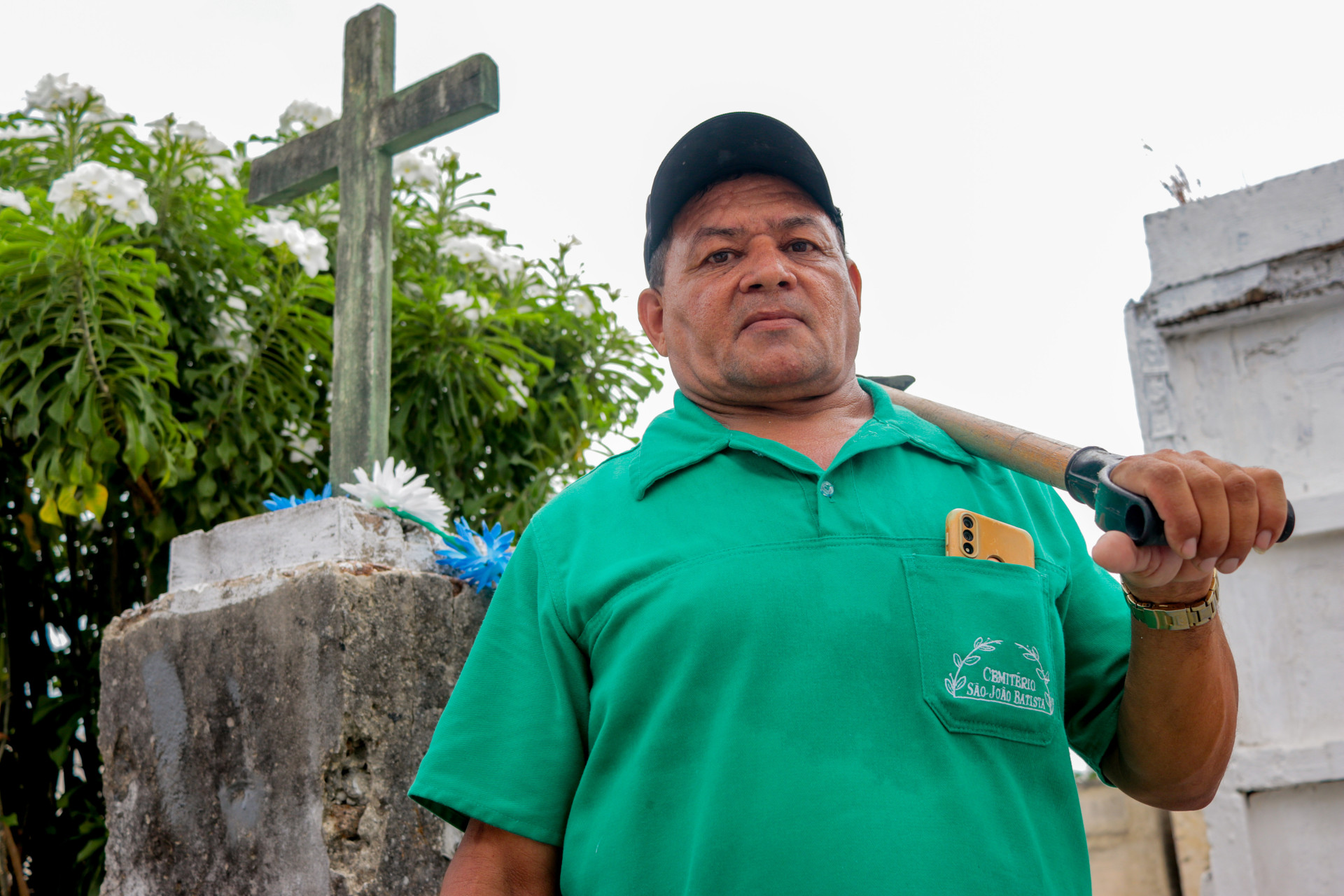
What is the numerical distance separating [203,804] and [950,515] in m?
1.47

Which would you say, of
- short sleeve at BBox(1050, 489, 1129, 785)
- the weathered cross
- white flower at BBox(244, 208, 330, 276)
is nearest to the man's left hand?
short sleeve at BBox(1050, 489, 1129, 785)

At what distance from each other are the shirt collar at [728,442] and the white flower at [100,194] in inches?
73.3

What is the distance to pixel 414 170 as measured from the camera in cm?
353

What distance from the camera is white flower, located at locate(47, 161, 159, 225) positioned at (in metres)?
2.53

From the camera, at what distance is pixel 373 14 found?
8.89ft

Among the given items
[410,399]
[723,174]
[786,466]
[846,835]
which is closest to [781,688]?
[846,835]

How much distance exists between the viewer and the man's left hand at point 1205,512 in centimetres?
98

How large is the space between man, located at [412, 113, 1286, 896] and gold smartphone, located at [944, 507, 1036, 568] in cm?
2

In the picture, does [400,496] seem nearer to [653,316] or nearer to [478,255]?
[653,316]

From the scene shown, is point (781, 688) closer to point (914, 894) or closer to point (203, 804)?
point (914, 894)

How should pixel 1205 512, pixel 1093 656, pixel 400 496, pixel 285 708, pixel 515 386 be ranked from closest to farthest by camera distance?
pixel 1205 512, pixel 1093 656, pixel 285 708, pixel 400 496, pixel 515 386

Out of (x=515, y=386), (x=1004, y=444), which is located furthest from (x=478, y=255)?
(x=1004, y=444)

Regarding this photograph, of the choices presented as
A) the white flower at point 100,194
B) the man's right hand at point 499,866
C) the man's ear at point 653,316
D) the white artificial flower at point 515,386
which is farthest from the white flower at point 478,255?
the man's right hand at point 499,866

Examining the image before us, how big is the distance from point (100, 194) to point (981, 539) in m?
2.35
